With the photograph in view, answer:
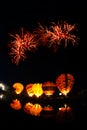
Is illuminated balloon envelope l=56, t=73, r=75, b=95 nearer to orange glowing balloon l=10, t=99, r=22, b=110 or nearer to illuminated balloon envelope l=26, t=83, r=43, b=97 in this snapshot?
illuminated balloon envelope l=26, t=83, r=43, b=97

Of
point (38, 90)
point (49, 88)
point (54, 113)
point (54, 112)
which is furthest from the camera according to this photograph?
point (38, 90)

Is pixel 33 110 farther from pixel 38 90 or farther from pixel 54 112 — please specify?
pixel 38 90

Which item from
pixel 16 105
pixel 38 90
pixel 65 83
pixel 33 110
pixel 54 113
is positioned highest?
pixel 65 83

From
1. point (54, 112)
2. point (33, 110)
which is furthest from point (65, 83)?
point (54, 112)

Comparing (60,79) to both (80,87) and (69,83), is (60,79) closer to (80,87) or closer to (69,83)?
(69,83)

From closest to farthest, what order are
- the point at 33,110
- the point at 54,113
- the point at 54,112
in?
the point at 54,113, the point at 54,112, the point at 33,110

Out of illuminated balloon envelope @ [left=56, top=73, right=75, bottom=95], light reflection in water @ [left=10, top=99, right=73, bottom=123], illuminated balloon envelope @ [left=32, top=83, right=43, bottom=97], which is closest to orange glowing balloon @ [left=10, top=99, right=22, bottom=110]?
light reflection in water @ [left=10, top=99, right=73, bottom=123]

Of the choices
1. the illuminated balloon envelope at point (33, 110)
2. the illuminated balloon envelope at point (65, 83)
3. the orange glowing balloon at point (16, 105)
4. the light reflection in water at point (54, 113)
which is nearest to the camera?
the light reflection in water at point (54, 113)

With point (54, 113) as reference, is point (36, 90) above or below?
above

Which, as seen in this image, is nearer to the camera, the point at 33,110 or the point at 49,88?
the point at 33,110

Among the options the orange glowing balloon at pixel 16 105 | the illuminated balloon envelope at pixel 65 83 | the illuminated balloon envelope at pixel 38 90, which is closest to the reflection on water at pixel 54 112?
the orange glowing balloon at pixel 16 105

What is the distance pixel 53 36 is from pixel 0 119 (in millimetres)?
13295

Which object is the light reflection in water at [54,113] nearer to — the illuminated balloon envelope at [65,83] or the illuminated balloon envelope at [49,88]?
the illuminated balloon envelope at [65,83]

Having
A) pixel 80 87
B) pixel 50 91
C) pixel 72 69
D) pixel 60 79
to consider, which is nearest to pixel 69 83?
pixel 60 79
